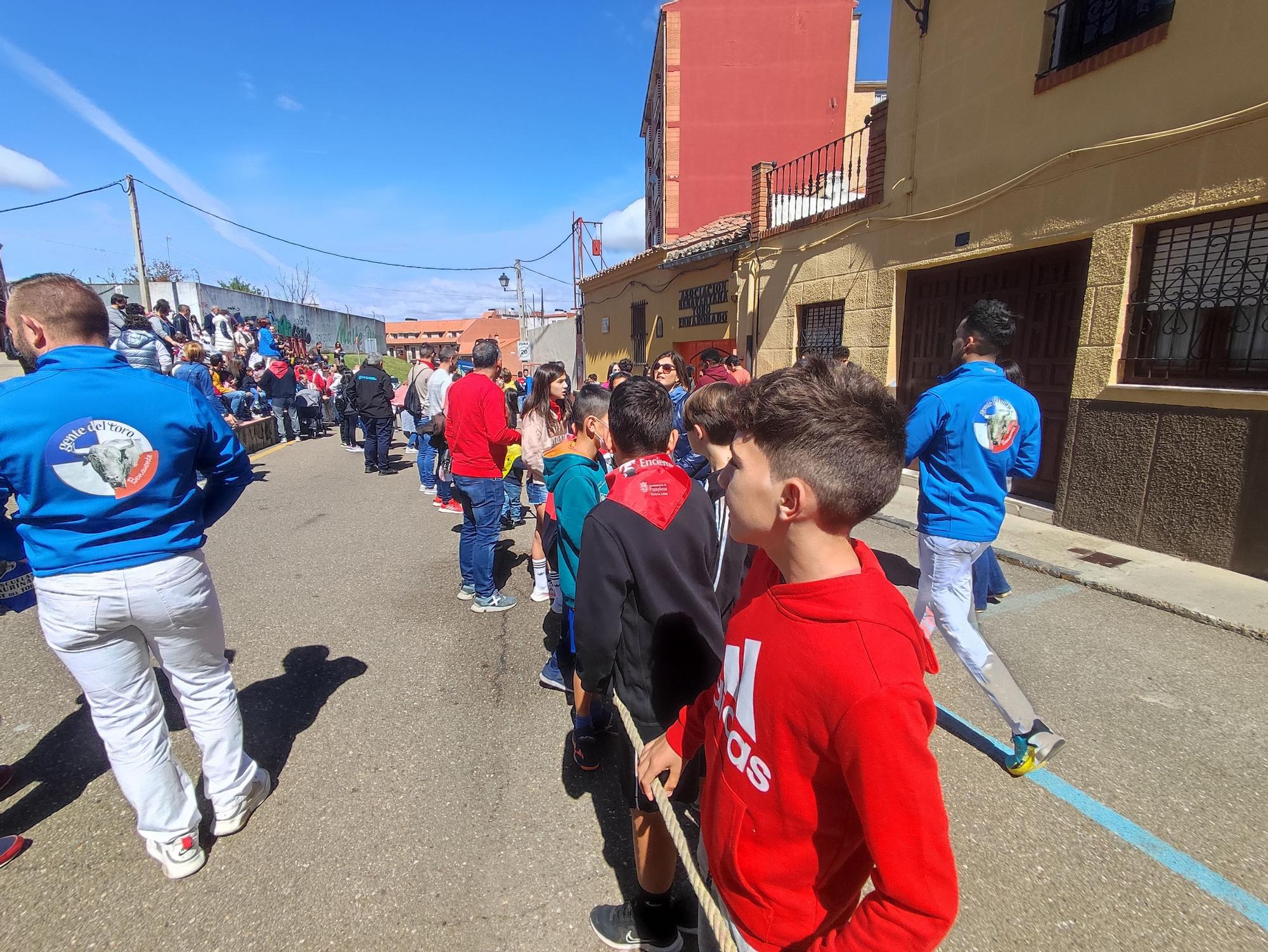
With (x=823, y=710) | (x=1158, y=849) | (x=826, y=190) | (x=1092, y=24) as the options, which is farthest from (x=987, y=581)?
(x=826, y=190)

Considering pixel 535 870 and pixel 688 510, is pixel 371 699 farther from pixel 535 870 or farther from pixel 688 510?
pixel 688 510

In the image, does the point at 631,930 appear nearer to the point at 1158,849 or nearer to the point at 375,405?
the point at 1158,849

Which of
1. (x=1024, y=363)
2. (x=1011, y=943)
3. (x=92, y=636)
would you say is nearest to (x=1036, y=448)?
(x=1011, y=943)

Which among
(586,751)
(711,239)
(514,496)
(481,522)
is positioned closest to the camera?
(586,751)

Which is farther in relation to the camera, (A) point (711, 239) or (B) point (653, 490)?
(A) point (711, 239)

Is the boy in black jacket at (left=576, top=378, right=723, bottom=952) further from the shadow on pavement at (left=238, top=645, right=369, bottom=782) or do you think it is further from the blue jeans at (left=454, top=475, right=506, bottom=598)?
the blue jeans at (left=454, top=475, right=506, bottom=598)

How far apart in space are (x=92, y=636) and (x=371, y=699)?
1.54 meters

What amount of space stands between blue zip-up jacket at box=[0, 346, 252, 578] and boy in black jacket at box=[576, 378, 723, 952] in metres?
1.42

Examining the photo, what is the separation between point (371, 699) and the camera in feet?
10.9

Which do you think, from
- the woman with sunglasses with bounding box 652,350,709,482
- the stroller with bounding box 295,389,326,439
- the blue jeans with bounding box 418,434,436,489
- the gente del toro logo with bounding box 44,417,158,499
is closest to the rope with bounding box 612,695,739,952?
the gente del toro logo with bounding box 44,417,158,499

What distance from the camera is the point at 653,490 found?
75.5 inches

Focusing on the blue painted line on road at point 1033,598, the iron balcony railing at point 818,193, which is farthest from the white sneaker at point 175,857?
the iron balcony railing at point 818,193

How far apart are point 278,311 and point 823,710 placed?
33312mm

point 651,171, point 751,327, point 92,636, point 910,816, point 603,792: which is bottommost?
point 603,792
